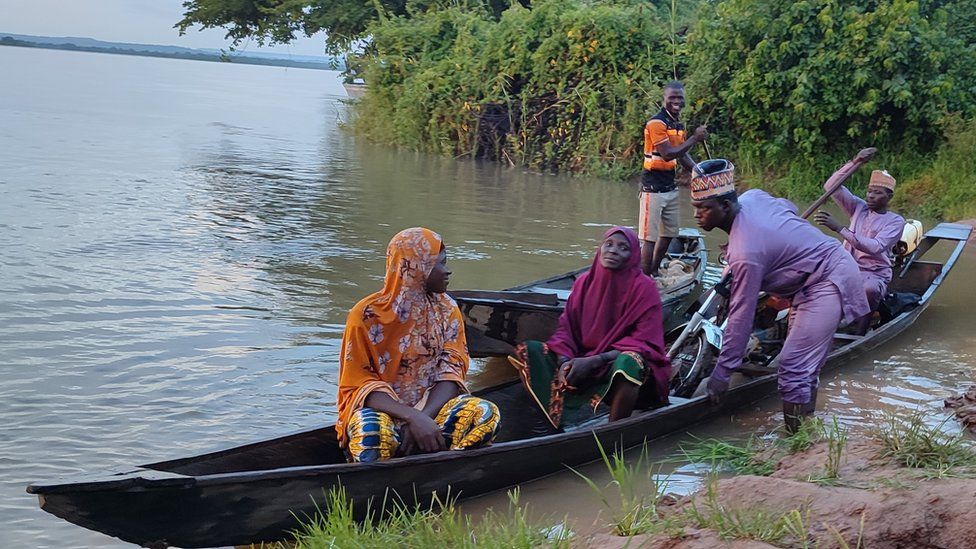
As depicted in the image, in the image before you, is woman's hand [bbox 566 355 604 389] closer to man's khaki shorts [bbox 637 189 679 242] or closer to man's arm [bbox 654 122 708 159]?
man's arm [bbox 654 122 708 159]

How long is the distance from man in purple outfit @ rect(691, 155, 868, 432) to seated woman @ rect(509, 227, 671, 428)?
1.39 ft

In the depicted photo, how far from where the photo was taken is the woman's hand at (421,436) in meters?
4.55

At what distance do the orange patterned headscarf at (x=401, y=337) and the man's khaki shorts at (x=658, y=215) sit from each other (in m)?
4.34

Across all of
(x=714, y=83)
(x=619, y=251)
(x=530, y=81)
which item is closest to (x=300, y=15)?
(x=530, y=81)

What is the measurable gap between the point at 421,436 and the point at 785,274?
2286 millimetres

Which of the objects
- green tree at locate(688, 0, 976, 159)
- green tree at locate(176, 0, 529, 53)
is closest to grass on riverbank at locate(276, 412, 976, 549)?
green tree at locate(688, 0, 976, 159)

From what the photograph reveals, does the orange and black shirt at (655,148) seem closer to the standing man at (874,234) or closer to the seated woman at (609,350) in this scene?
the standing man at (874,234)

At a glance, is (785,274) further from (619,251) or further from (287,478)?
(287,478)

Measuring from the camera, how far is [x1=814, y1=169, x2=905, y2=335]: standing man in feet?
26.1

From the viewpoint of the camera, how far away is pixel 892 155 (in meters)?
15.6

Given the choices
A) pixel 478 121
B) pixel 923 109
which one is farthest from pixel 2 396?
pixel 478 121

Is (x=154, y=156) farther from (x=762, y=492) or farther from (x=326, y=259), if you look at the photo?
(x=762, y=492)

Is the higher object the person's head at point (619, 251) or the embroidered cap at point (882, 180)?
the embroidered cap at point (882, 180)

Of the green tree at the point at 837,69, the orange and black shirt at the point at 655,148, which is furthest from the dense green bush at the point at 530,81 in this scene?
the orange and black shirt at the point at 655,148
